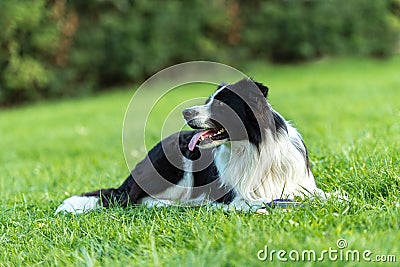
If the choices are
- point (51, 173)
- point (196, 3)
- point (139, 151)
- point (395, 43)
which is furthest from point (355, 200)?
point (395, 43)

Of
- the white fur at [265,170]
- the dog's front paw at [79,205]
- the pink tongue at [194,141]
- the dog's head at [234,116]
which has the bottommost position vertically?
the dog's front paw at [79,205]

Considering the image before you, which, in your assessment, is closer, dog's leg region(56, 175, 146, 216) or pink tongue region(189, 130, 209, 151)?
pink tongue region(189, 130, 209, 151)

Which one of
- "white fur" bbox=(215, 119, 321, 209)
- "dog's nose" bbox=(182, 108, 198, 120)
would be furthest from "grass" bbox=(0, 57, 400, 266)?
"dog's nose" bbox=(182, 108, 198, 120)

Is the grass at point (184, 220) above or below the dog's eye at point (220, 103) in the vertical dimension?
below

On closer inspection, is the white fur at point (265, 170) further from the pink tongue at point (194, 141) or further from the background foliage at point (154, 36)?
the background foliage at point (154, 36)

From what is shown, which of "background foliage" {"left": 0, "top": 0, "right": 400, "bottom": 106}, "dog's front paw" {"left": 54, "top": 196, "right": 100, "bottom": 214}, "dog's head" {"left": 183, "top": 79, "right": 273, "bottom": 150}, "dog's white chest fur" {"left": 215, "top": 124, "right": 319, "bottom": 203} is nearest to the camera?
"dog's head" {"left": 183, "top": 79, "right": 273, "bottom": 150}

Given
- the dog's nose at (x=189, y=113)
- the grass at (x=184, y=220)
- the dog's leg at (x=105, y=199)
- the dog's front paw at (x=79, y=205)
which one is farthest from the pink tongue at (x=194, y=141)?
the dog's front paw at (x=79, y=205)

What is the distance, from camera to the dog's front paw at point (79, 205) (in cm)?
372

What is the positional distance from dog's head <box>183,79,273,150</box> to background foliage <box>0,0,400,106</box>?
43.6ft

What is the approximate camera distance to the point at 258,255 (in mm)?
2439

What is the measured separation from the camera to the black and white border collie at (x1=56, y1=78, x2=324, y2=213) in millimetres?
3350

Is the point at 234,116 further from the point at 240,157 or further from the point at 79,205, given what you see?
the point at 79,205

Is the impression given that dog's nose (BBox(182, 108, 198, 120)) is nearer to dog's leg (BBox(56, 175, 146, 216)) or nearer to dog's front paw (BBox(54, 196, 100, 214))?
dog's leg (BBox(56, 175, 146, 216))

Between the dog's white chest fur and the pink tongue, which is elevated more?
the pink tongue
